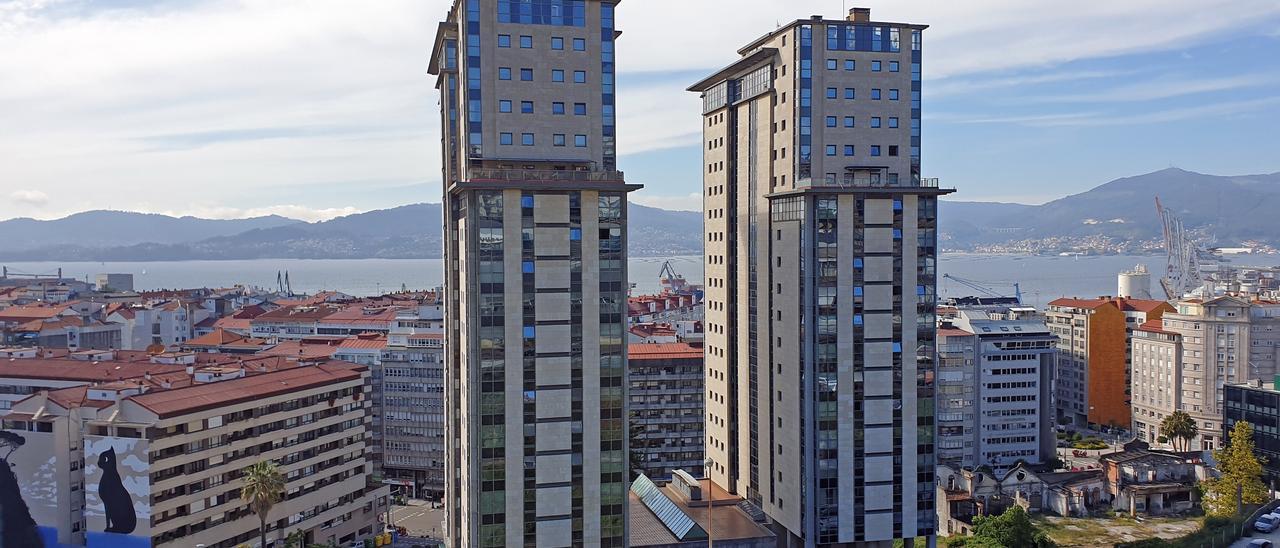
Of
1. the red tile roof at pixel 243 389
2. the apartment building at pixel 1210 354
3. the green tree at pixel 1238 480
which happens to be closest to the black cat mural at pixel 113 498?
the red tile roof at pixel 243 389

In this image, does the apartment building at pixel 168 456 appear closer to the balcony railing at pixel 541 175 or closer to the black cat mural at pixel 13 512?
the black cat mural at pixel 13 512

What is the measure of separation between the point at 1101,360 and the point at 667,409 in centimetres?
6846

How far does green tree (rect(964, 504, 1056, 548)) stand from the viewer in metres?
72.9

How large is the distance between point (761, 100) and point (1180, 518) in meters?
59.0

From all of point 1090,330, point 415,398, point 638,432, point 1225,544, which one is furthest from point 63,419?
point 1090,330

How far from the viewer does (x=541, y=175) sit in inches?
2117

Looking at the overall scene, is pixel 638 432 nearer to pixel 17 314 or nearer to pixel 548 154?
pixel 548 154

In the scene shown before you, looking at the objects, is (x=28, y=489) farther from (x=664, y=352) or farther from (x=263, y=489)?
(x=664, y=352)

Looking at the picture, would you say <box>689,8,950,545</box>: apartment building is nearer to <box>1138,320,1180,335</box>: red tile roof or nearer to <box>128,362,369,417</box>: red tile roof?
<box>128,362,369,417</box>: red tile roof

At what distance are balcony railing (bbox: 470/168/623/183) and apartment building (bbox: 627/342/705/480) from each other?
47931 millimetres

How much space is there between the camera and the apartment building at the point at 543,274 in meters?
53.4

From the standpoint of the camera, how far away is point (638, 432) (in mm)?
100312

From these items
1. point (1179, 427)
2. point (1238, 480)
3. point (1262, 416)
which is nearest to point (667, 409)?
point (1238, 480)

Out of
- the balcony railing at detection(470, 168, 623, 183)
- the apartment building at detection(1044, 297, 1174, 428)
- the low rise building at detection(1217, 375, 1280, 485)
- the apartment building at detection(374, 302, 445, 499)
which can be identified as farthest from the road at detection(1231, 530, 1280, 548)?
the apartment building at detection(374, 302, 445, 499)
